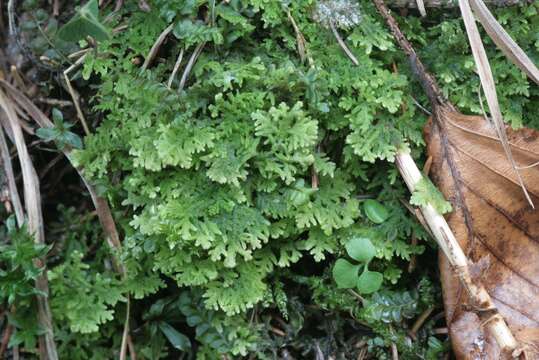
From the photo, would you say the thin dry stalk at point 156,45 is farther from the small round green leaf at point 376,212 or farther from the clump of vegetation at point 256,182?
the small round green leaf at point 376,212

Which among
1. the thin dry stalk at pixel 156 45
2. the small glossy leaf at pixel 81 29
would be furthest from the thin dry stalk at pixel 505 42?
the small glossy leaf at pixel 81 29

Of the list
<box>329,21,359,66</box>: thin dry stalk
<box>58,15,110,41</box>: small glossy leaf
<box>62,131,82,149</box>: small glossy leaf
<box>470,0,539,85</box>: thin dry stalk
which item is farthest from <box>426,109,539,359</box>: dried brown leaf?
<box>62,131,82,149</box>: small glossy leaf

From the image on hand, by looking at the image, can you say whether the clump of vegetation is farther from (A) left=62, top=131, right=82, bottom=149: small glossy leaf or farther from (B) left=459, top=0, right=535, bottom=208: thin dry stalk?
(B) left=459, top=0, right=535, bottom=208: thin dry stalk

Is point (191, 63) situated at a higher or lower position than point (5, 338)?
higher

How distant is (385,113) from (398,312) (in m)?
0.66

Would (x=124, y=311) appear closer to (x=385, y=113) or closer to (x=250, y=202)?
(x=250, y=202)

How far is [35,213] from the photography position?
7.52 feet

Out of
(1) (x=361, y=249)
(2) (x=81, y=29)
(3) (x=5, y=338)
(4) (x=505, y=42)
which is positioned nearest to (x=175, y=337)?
(3) (x=5, y=338)

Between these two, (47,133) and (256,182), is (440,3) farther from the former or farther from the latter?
(47,133)

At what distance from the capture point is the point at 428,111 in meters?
2.08

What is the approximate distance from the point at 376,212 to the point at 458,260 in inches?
12.1

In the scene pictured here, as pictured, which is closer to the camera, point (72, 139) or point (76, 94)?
point (72, 139)

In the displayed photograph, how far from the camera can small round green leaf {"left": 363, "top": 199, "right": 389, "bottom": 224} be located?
80.6 inches

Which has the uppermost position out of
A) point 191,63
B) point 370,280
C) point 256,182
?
point 191,63
